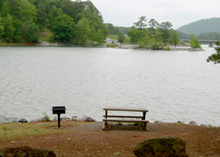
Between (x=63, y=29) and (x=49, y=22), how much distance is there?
44.2 feet

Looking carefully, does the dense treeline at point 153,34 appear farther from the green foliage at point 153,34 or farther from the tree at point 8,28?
the tree at point 8,28

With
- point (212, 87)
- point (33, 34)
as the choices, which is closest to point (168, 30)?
point (33, 34)

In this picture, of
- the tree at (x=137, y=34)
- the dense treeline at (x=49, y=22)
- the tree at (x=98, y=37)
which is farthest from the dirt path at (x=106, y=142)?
the tree at (x=137, y=34)

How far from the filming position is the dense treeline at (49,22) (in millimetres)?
110062

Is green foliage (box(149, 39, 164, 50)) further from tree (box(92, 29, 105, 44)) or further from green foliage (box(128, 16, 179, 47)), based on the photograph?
tree (box(92, 29, 105, 44))

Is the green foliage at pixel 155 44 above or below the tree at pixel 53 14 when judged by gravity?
below

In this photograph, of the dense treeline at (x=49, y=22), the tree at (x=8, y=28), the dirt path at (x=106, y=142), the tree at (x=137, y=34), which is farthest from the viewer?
the tree at (x=137, y=34)

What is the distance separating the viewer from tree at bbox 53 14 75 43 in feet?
415

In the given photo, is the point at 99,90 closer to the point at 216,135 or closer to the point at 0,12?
the point at 216,135

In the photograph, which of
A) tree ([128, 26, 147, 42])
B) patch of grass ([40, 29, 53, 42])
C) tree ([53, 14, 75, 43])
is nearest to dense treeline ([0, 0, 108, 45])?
tree ([53, 14, 75, 43])

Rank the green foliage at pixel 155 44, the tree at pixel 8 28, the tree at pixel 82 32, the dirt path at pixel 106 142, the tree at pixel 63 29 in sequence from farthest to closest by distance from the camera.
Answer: the green foliage at pixel 155 44 < the tree at pixel 82 32 < the tree at pixel 63 29 < the tree at pixel 8 28 < the dirt path at pixel 106 142

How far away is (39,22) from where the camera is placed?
13288 cm

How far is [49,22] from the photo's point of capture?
13500cm

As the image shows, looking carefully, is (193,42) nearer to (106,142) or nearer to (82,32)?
(82,32)
